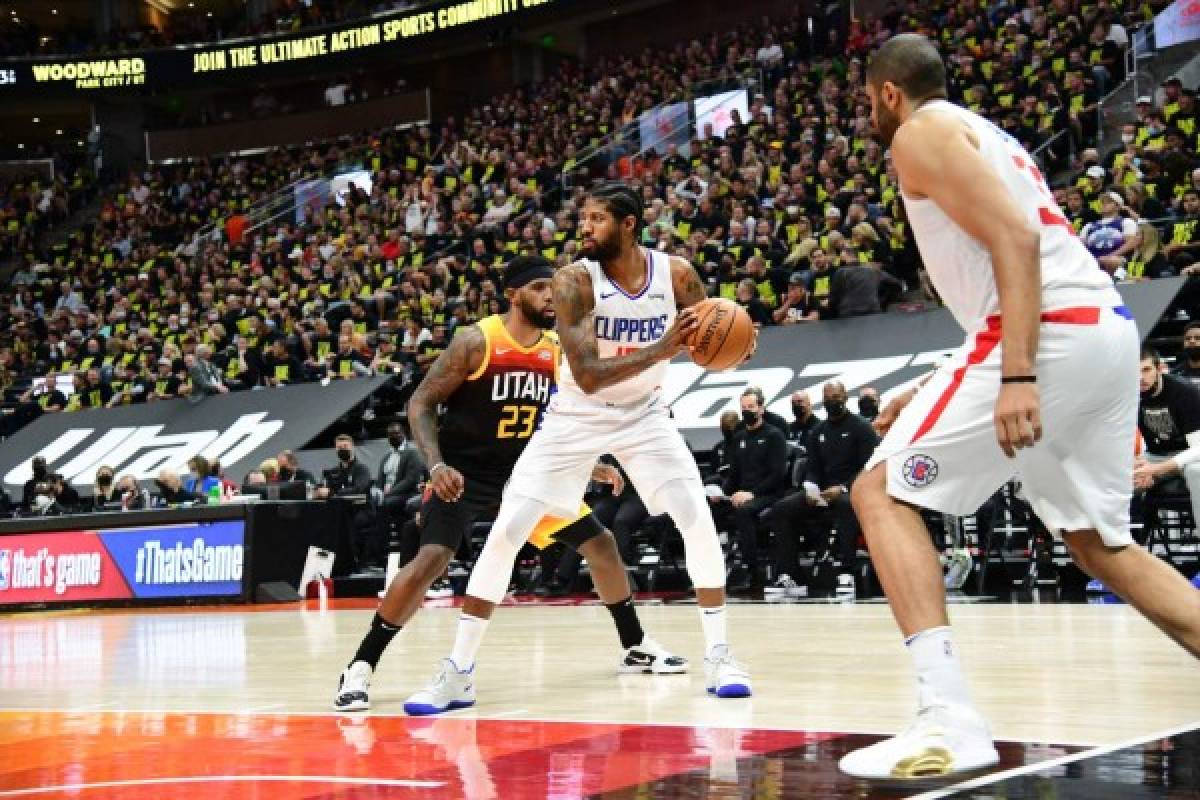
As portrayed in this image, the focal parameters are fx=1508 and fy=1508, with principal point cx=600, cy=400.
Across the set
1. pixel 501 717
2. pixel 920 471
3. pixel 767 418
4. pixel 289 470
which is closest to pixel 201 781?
pixel 501 717

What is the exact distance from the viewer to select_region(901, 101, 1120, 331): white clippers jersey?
12.1 feet

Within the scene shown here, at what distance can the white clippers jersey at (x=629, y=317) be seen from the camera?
5.89 meters

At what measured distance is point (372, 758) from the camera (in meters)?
4.62

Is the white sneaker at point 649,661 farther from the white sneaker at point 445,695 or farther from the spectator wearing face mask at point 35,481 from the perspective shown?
the spectator wearing face mask at point 35,481

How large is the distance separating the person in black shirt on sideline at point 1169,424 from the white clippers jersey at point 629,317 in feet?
12.7

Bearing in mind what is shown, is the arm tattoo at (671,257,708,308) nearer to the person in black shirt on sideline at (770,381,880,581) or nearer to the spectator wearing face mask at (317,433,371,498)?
the person in black shirt on sideline at (770,381,880,581)

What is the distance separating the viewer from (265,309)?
24.2 metres

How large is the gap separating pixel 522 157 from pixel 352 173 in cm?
665

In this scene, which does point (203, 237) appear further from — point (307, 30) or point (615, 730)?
point (615, 730)

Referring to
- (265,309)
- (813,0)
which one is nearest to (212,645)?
(265,309)

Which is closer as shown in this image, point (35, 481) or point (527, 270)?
point (527, 270)

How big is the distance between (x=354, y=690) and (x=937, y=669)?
2903 millimetres

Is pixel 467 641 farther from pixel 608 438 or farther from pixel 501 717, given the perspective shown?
pixel 608 438

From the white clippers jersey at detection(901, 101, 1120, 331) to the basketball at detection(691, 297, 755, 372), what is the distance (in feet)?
5.14
